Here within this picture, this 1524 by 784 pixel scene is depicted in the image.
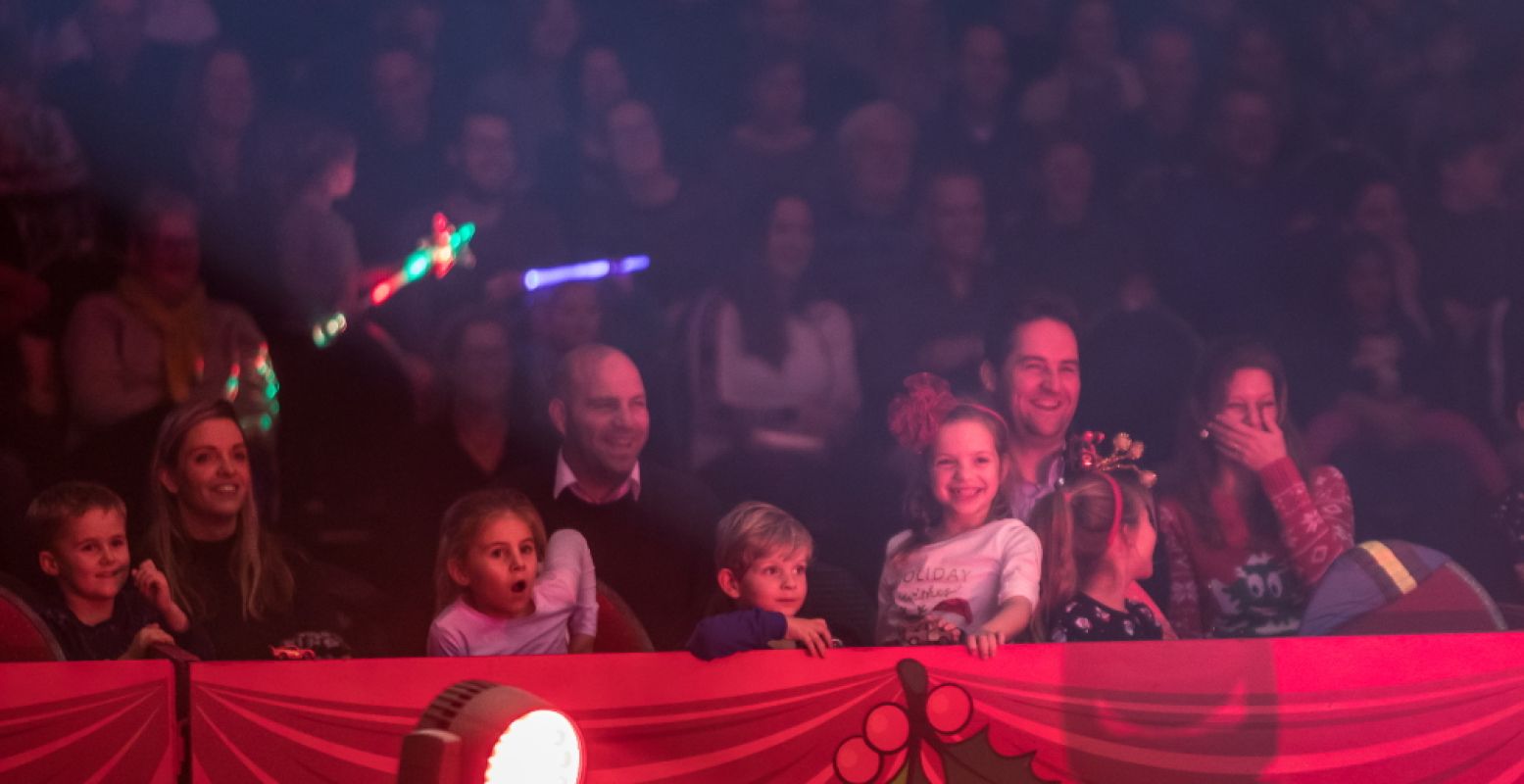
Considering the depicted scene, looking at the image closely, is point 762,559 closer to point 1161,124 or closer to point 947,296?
point 947,296

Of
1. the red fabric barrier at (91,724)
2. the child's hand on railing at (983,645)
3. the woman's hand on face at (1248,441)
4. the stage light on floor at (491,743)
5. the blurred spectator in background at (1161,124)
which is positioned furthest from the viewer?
the blurred spectator in background at (1161,124)

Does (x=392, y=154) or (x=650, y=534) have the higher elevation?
(x=392, y=154)

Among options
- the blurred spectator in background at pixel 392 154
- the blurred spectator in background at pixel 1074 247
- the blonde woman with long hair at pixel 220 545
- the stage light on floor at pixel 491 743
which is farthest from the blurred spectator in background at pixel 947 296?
the stage light on floor at pixel 491 743

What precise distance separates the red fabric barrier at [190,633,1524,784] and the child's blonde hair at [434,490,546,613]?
376 mm

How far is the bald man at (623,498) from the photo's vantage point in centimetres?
435

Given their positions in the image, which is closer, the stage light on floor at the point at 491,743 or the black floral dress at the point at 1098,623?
the stage light on floor at the point at 491,743

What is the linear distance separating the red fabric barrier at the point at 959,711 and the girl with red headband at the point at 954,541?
22 cm

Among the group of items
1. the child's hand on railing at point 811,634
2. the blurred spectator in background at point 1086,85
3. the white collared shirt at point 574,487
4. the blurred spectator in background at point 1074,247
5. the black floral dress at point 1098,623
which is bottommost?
the child's hand on railing at point 811,634

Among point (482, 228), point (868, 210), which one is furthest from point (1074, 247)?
point (482, 228)

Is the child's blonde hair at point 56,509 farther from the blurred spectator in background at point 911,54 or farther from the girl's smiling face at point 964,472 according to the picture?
the blurred spectator in background at point 911,54

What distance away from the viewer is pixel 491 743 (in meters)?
1.03

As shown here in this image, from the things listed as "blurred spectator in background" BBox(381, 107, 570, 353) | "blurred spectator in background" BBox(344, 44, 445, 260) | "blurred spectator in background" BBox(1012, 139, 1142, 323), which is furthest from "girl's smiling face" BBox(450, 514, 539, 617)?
"blurred spectator in background" BBox(1012, 139, 1142, 323)

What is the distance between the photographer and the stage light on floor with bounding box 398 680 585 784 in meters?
1.02

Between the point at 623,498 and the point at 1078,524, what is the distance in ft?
4.91
